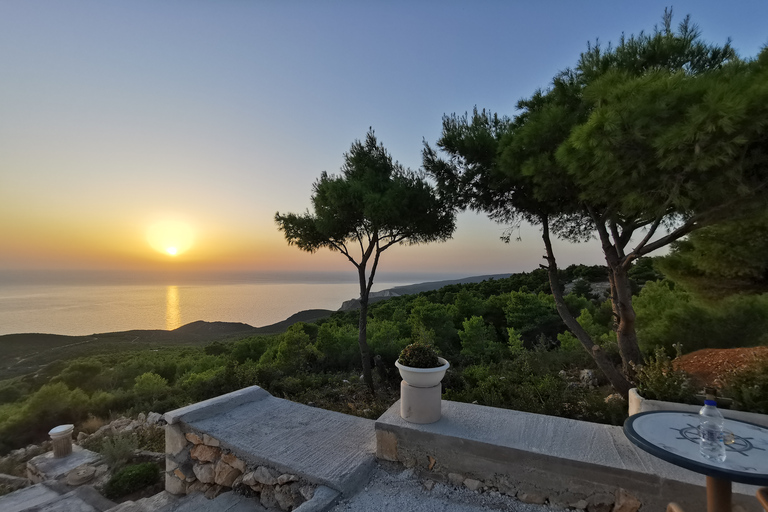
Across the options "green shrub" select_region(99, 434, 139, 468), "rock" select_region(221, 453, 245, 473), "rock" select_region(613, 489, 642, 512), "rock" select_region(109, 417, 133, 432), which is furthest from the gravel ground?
"rock" select_region(109, 417, 133, 432)

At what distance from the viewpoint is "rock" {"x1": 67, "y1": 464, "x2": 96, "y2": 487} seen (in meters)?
4.33

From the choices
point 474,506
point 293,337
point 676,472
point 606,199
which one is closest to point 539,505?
point 474,506

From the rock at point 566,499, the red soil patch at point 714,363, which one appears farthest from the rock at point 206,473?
the red soil patch at point 714,363

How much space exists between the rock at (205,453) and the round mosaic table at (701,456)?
3463 mm

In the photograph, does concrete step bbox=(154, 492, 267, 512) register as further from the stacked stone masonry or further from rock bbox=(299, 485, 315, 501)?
rock bbox=(299, 485, 315, 501)

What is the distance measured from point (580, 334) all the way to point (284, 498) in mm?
4047

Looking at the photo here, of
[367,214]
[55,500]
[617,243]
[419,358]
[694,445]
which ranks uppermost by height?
[367,214]

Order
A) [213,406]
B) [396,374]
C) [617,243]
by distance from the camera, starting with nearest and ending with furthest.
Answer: [213,406] < [617,243] < [396,374]

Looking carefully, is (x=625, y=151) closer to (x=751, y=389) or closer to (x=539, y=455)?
(x=751, y=389)

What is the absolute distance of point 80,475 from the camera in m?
4.41

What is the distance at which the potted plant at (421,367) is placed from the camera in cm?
298

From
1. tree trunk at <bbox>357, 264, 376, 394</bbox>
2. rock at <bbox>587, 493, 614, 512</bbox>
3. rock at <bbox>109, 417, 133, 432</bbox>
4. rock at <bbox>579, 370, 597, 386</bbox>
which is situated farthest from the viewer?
tree trunk at <bbox>357, 264, 376, 394</bbox>

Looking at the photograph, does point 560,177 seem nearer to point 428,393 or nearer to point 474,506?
point 428,393

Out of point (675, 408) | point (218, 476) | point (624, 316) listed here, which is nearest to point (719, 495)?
point (675, 408)
